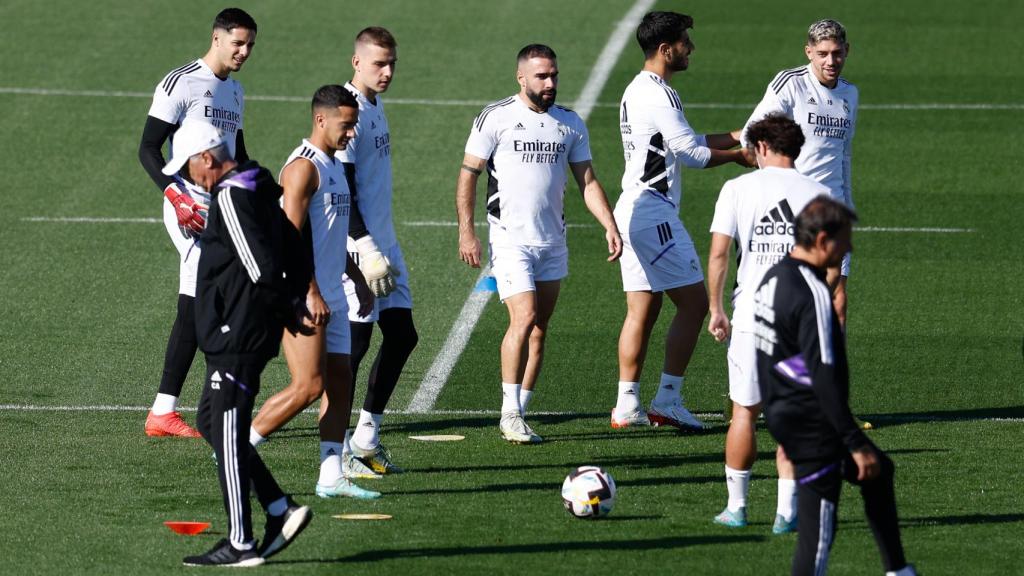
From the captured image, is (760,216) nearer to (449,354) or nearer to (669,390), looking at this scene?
(669,390)

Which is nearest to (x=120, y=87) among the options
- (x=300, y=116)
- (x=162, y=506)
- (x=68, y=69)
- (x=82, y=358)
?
(x=68, y=69)

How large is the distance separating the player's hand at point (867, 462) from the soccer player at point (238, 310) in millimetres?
2373

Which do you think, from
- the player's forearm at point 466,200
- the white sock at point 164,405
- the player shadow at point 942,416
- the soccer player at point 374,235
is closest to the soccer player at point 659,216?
the player's forearm at point 466,200

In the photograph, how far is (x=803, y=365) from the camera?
21.0 feet

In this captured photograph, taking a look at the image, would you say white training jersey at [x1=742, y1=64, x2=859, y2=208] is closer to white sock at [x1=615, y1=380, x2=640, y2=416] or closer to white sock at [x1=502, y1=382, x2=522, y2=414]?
white sock at [x1=615, y1=380, x2=640, y2=416]

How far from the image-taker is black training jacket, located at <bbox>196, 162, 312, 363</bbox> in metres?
7.03

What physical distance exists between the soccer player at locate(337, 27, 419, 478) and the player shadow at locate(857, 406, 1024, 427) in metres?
3.14

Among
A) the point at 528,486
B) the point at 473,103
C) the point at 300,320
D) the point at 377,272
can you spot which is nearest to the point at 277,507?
the point at 300,320

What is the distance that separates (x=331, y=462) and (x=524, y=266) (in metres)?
1.99

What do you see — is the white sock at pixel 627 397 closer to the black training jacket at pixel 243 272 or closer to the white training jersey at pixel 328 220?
the white training jersey at pixel 328 220

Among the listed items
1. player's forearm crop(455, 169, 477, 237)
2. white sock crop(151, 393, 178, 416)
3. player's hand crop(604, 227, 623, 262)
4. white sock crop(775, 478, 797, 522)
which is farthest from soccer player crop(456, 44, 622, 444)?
white sock crop(775, 478, 797, 522)

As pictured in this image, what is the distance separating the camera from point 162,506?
8.43 m

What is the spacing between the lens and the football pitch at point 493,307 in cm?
799

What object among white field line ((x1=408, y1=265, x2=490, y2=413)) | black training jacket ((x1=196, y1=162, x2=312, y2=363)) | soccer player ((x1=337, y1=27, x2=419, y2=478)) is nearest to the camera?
black training jacket ((x1=196, y1=162, x2=312, y2=363))
